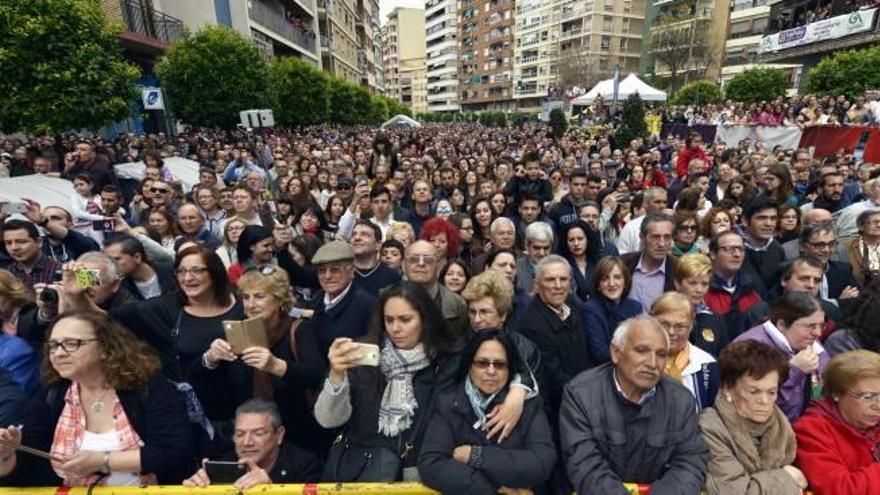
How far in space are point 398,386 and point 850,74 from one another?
2557 centimetres

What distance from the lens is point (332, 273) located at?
3395mm

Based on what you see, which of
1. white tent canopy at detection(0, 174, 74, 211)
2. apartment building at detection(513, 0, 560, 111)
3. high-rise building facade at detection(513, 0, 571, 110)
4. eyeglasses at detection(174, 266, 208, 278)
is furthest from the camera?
high-rise building facade at detection(513, 0, 571, 110)

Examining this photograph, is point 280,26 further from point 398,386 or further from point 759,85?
point 398,386

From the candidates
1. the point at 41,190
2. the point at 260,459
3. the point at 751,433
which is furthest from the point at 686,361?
the point at 41,190

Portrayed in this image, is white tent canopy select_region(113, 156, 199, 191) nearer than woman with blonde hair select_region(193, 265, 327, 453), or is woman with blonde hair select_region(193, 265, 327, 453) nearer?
woman with blonde hair select_region(193, 265, 327, 453)

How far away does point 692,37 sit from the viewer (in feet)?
160

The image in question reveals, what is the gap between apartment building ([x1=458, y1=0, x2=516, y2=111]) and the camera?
85.9 metres

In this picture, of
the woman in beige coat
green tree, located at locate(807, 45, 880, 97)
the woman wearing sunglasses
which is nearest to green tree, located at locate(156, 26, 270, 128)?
the woman wearing sunglasses

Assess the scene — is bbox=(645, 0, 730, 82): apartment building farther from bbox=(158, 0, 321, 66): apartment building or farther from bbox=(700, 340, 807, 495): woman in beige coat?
bbox=(700, 340, 807, 495): woman in beige coat

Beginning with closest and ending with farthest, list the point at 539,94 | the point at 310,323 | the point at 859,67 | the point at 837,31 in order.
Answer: the point at 310,323
the point at 859,67
the point at 837,31
the point at 539,94

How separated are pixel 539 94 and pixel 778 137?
215 ft

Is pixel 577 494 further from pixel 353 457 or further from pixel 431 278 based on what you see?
pixel 431 278

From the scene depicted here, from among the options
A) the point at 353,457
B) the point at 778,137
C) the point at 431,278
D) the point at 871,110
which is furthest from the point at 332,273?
the point at 871,110

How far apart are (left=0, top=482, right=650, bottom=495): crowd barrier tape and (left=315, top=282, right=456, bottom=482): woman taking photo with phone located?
0.12 m
